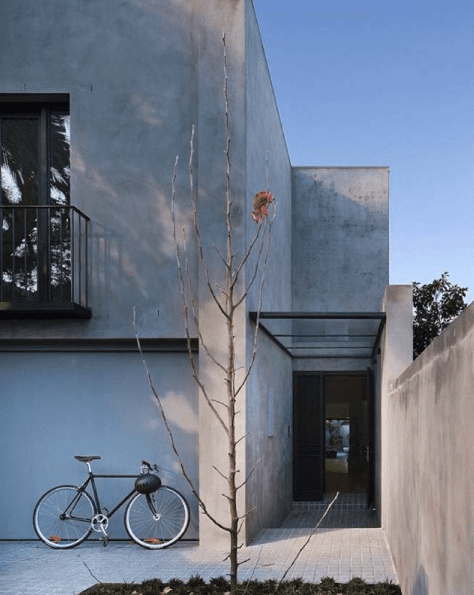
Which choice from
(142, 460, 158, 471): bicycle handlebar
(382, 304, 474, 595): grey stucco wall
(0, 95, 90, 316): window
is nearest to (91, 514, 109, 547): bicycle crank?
(142, 460, 158, 471): bicycle handlebar

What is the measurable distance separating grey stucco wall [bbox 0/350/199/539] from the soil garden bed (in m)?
2.61

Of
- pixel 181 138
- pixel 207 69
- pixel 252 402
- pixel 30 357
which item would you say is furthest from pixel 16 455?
pixel 207 69

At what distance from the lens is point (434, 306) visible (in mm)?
18078

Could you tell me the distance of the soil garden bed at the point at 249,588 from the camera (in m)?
6.09

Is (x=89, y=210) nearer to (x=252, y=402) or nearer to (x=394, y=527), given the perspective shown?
(x=252, y=402)

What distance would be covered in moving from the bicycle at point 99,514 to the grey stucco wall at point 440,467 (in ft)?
10.7

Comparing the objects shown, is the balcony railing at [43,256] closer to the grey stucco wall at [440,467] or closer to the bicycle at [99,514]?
the bicycle at [99,514]

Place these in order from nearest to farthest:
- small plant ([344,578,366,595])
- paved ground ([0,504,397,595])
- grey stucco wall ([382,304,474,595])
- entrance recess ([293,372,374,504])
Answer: grey stucco wall ([382,304,474,595]) → small plant ([344,578,366,595]) → paved ground ([0,504,397,595]) → entrance recess ([293,372,374,504])

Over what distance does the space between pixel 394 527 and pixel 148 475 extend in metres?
2.61

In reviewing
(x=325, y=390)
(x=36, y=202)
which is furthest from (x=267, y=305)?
(x=325, y=390)

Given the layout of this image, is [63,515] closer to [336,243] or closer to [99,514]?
[99,514]

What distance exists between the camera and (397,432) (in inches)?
276

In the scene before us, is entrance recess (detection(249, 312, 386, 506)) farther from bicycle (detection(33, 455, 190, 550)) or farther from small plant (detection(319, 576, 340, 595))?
small plant (detection(319, 576, 340, 595))

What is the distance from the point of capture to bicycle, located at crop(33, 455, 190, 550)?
849cm
